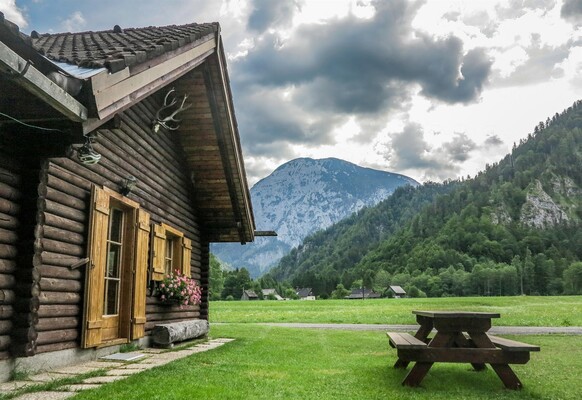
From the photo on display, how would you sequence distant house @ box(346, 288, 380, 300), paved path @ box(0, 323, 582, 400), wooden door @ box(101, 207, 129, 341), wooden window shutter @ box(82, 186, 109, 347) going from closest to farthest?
paved path @ box(0, 323, 582, 400), wooden window shutter @ box(82, 186, 109, 347), wooden door @ box(101, 207, 129, 341), distant house @ box(346, 288, 380, 300)

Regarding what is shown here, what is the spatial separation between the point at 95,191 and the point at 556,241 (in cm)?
15581

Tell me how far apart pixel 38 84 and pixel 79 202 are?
147 inches

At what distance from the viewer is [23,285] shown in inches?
220

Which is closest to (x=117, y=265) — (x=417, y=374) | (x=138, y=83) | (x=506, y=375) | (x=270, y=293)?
(x=138, y=83)

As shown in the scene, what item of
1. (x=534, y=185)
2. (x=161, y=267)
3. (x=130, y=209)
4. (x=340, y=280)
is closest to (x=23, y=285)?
(x=130, y=209)

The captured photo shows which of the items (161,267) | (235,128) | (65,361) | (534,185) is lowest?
(65,361)

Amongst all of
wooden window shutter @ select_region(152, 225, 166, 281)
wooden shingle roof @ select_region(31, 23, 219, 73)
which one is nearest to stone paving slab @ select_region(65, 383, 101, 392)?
wooden shingle roof @ select_region(31, 23, 219, 73)

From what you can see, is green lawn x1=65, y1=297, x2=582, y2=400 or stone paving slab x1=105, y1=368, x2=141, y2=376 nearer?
green lawn x1=65, y1=297, x2=582, y2=400

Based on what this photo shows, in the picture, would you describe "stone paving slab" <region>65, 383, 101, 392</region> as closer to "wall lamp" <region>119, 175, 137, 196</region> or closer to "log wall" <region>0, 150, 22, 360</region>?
"log wall" <region>0, 150, 22, 360</region>

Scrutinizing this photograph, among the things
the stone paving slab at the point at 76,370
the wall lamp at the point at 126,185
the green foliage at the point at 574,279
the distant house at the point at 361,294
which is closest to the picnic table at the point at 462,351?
the stone paving slab at the point at 76,370

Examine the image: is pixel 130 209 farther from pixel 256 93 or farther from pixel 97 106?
pixel 256 93

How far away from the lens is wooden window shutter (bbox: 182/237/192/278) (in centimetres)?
1177

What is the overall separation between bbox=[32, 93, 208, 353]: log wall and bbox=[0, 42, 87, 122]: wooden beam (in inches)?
41.0

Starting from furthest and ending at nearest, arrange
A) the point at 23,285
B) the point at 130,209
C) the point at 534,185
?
the point at 534,185 < the point at 130,209 < the point at 23,285
